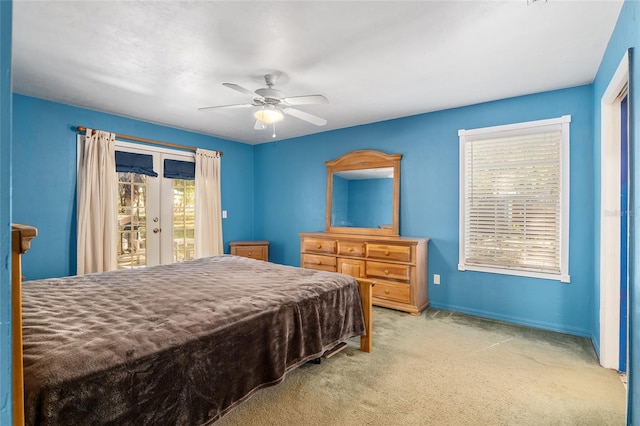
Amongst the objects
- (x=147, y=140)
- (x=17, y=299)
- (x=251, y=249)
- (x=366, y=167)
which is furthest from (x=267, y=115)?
(x=251, y=249)

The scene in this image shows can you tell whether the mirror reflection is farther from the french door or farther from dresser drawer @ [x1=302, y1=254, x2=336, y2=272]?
the french door

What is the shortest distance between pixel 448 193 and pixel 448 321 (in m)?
1.50

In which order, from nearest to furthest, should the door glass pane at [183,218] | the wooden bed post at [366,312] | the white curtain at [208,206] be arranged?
1. the wooden bed post at [366,312]
2. the door glass pane at [183,218]
3. the white curtain at [208,206]

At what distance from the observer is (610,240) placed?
246 cm

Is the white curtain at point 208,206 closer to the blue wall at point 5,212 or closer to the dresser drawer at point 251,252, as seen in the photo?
the dresser drawer at point 251,252

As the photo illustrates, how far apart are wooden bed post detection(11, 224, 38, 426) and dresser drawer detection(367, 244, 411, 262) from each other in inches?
135

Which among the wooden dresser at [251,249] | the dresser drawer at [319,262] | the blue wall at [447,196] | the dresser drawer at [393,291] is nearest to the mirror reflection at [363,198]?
the blue wall at [447,196]

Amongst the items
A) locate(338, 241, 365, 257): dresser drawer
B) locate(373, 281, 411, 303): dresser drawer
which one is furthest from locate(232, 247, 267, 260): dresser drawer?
locate(373, 281, 411, 303): dresser drawer

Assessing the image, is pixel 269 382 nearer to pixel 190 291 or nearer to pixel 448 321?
pixel 190 291

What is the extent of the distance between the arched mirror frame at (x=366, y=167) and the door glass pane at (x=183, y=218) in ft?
7.05

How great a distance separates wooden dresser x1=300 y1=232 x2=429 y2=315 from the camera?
3748mm

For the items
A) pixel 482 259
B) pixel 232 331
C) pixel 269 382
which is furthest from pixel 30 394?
pixel 482 259

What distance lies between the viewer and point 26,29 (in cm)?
219

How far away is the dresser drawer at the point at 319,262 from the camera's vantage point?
174 inches
